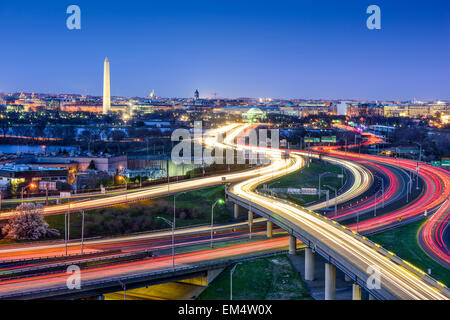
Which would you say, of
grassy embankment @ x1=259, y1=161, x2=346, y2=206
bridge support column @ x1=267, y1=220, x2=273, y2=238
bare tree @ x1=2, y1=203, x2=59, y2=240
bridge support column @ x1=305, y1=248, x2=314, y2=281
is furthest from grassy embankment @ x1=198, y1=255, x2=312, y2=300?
grassy embankment @ x1=259, y1=161, x2=346, y2=206

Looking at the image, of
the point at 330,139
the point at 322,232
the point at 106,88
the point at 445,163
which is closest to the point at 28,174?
the point at 322,232

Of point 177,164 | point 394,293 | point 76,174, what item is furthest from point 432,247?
point 177,164

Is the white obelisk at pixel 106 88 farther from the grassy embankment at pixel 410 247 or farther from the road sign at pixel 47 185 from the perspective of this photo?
the grassy embankment at pixel 410 247

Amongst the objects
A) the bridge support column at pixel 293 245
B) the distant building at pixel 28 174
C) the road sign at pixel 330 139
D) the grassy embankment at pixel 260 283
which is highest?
the road sign at pixel 330 139

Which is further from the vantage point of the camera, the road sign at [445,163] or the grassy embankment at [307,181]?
the road sign at [445,163]

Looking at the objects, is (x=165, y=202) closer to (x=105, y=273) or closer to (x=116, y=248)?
(x=116, y=248)

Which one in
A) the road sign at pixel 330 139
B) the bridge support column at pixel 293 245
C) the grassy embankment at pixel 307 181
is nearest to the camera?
the bridge support column at pixel 293 245

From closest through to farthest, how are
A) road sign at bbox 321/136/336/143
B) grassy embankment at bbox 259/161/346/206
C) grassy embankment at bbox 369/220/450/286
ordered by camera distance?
grassy embankment at bbox 369/220/450/286 < grassy embankment at bbox 259/161/346/206 < road sign at bbox 321/136/336/143

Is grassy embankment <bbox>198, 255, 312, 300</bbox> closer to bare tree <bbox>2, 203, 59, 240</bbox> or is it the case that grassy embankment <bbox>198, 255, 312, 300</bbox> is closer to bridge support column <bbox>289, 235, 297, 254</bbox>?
bridge support column <bbox>289, 235, 297, 254</bbox>

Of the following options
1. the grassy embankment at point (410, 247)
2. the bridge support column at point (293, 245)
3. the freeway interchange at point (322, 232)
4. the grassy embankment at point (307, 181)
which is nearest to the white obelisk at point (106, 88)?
the freeway interchange at point (322, 232)
